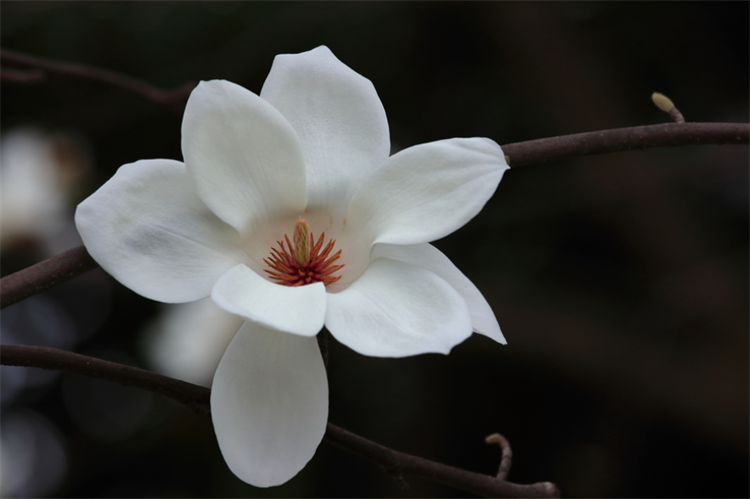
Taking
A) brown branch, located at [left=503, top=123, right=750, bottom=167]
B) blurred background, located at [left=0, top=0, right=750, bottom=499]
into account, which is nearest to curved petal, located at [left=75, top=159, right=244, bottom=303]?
brown branch, located at [left=503, top=123, right=750, bottom=167]

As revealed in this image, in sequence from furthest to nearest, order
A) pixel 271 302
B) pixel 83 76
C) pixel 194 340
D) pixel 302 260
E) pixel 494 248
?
pixel 494 248 < pixel 194 340 < pixel 83 76 < pixel 302 260 < pixel 271 302

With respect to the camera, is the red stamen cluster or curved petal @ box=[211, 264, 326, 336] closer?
curved petal @ box=[211, 264, 326, 336]

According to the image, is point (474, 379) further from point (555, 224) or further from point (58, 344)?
point (58, 344)

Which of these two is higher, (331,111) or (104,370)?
(331,111)

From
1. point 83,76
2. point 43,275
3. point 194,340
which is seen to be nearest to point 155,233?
point 43,275

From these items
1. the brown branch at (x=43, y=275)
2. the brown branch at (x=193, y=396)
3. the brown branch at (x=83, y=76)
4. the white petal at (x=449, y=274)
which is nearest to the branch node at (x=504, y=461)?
the brown branch at (x=193, y=396)

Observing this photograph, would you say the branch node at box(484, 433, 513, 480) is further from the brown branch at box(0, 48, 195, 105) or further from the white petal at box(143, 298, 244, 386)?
the white petal at box(143, 298, 244, 386)

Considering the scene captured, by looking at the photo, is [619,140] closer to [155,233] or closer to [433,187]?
[433,187]
